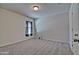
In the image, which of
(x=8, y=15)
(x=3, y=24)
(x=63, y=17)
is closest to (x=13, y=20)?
(x=8, y=15)

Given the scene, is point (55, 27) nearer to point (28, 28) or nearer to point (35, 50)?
point (28, 28)

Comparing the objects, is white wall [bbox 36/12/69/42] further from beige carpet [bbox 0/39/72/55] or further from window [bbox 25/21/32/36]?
beige carpet [bbox 0/39/72/55]

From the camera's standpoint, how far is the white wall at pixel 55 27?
607cm

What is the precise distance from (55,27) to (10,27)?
9.45 feet

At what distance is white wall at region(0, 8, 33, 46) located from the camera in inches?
192

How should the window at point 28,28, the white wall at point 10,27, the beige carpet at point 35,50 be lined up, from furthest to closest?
the window at point 28,28 < the white wall at point 10,27 < the beige carpet at point 35,50

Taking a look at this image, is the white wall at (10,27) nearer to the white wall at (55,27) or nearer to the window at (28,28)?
the window at (28,28)

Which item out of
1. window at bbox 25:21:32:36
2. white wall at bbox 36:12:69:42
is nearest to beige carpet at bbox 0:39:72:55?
white wall at bbox 36:12:69:42

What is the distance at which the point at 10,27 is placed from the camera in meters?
5.45

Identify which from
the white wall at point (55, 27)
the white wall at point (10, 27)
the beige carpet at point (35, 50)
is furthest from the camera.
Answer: the white wall at point (55, 27)

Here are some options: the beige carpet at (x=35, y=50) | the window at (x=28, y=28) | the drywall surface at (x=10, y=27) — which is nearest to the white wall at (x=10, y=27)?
the drywall surface at (x=10, y=27)

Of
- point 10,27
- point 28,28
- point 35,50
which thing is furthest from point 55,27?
point 35,50
